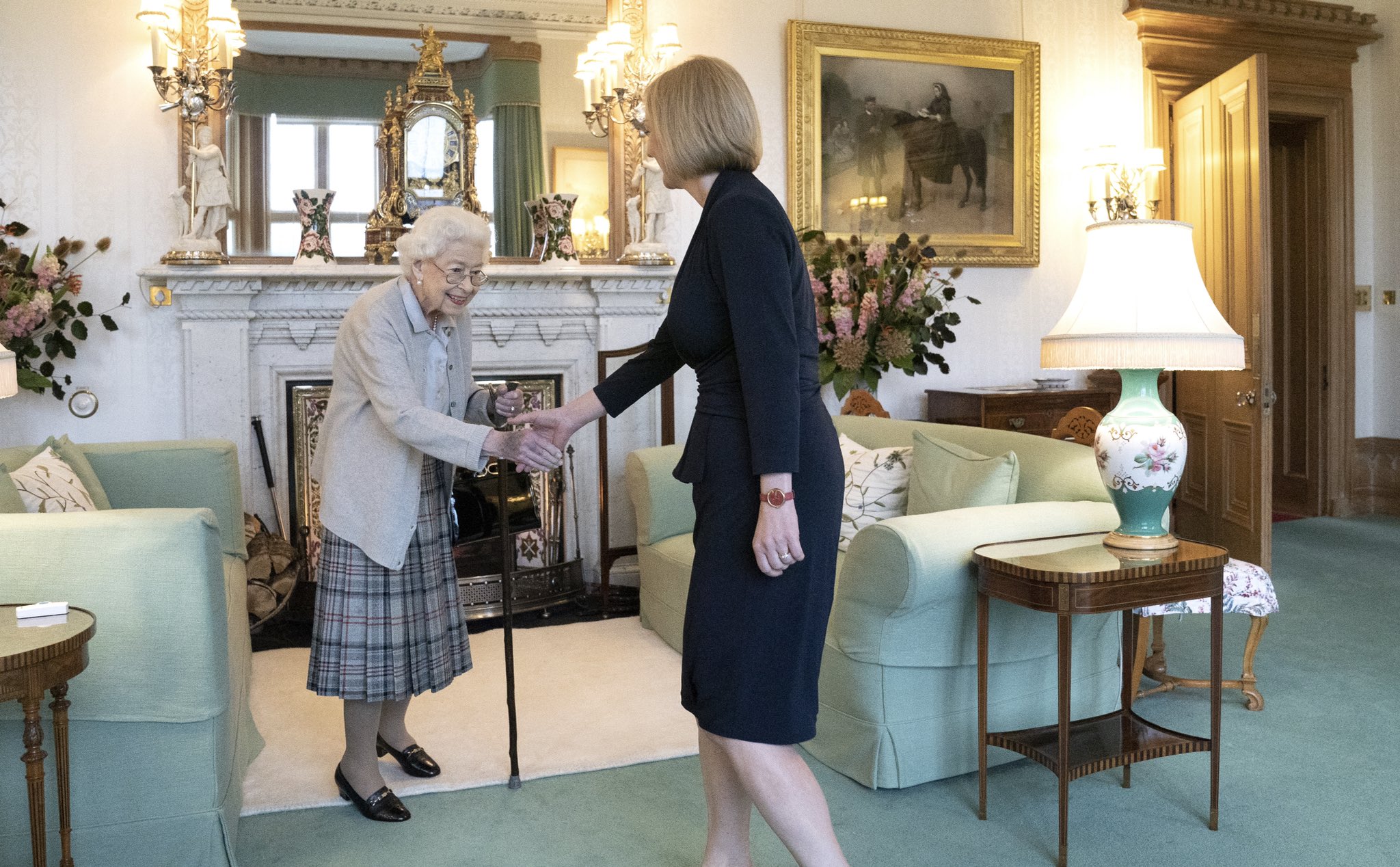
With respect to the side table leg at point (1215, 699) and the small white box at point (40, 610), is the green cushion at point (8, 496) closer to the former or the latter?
the small white box at point (40, 610)

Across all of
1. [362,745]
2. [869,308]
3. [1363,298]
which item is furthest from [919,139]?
[362,745]

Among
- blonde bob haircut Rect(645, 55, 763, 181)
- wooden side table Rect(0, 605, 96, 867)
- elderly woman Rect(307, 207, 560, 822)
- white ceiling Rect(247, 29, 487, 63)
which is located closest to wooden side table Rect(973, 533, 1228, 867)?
elderly woman Rect(307, 207, 560, 822)

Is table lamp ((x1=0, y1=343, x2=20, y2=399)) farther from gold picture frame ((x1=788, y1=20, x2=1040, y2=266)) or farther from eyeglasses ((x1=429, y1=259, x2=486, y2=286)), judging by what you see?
gold picture frame ((x1=788, y1=20, x2=1040, y2=266))

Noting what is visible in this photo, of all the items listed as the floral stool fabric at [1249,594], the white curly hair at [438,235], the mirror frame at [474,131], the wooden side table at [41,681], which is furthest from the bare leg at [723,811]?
the mirror frame at [474,131]

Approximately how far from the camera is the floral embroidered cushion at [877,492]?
142 inches

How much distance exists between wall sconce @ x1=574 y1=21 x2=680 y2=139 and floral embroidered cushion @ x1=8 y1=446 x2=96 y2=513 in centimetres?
271

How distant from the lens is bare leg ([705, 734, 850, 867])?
6.17 ft

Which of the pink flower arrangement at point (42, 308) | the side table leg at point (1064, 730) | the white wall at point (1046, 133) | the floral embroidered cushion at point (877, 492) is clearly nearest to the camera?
the side table leg at point (1064, 730)

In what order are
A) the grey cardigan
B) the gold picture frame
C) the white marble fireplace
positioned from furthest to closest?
1. the gold picture frame
2. the white marble fireplace
3. the grey cardigan

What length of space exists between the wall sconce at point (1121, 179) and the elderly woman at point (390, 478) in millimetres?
4184

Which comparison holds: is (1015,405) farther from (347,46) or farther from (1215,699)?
(347,46)

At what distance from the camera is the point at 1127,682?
8.95 feet

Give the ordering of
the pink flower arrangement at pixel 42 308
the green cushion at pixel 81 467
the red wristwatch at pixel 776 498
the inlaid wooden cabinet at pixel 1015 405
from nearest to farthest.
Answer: the red wristwatch at pixel 776 498 < the green cushion at pixel 81 467 < the pink flower arrangement at pixel 42 308 < the inlaid wooden cabinet at pixel 1015 405

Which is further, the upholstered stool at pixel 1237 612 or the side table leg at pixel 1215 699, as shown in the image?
the upholstered stool at pixel 1237 612
